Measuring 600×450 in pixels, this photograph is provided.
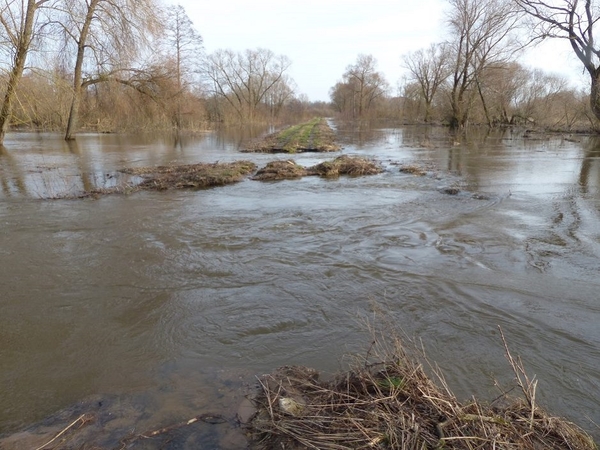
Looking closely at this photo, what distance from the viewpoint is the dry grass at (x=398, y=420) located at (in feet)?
6.63

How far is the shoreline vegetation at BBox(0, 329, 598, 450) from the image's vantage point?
204 centimetres

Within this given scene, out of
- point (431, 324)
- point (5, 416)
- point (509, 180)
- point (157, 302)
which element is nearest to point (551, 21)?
point (509, 180)

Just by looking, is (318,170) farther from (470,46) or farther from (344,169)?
(470,46)

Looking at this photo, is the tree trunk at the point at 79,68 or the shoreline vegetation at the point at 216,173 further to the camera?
the tree trunk at the point at 79,68

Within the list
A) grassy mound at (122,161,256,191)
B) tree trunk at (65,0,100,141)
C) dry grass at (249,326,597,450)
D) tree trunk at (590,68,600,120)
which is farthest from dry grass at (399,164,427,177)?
tree trunk at (65,0,100,141)

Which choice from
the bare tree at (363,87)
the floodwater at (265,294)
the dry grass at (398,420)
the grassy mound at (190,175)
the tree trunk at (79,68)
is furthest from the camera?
the bare tree at (363,87)

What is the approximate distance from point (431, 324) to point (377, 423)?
2213 mm

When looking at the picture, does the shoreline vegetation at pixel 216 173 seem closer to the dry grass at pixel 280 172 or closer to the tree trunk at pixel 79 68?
the dry grass at pixel 280 172

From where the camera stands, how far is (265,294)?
15.8 ft

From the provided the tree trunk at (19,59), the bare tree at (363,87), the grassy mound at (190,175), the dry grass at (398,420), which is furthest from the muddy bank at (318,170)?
the bare tree at (363,87)

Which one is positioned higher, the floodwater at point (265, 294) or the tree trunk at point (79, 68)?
the tree trunk at point (79, 68)

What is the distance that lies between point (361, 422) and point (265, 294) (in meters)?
2.75

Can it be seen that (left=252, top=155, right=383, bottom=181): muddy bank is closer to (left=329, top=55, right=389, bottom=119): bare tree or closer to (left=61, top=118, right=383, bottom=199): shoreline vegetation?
(left=61, top=118, right=383, bottom=199): shoreline vegetation

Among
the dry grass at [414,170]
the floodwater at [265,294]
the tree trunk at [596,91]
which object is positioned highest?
the tree trunk at [596,91]
